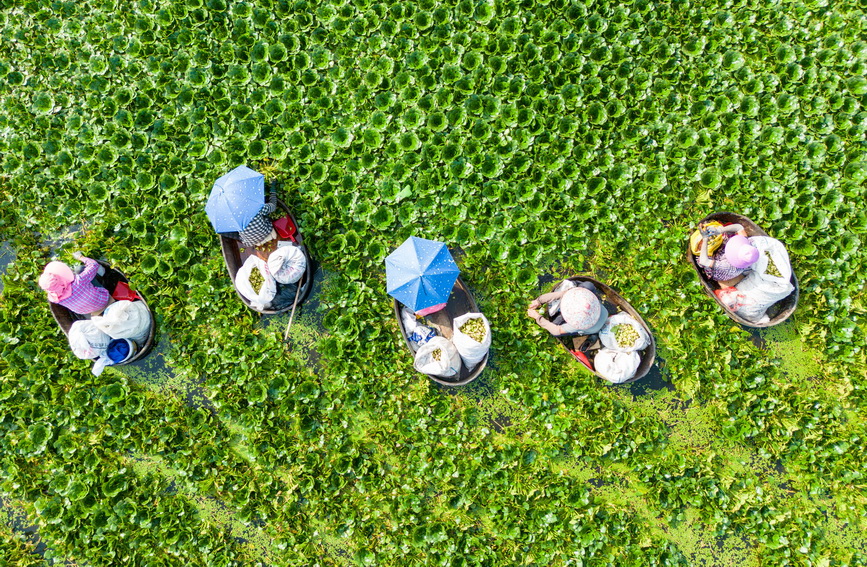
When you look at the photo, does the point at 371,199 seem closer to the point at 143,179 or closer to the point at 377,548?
the point at 143,179

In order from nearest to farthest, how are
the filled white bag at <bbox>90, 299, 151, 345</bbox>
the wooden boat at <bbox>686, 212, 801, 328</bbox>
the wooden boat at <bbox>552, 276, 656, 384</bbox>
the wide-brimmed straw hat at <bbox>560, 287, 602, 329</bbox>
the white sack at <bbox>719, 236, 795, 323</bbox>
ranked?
the wide-brimmed straw hat at <bbox>560, 287, 602, 329</bbox> → the filled white bag at <bbox>90, 299, 151, 345</bbox> → the white sack at <bbox>719, 236, 795, 323</bbox> → the wooden boat at <bbox>552, 276, 656, 384</bbox> → the wooden boat at <bbox>686, 212, 801, 328</bbox>

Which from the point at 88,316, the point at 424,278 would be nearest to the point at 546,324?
the point at 424,278

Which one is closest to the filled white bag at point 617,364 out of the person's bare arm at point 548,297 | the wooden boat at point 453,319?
the person's bare arm at point 548,297

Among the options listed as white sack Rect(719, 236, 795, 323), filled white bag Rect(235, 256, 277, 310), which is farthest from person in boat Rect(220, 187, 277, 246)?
white sack Rect(719, 236, 795, 323)

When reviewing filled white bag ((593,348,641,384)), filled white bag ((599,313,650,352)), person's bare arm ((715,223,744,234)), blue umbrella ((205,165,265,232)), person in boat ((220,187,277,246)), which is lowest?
filled white bag ((593,348,641,384))

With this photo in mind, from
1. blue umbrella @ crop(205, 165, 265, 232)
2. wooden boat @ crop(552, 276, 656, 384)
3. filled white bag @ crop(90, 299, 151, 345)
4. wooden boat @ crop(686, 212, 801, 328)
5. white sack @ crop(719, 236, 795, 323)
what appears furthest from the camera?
wooden boat @ crop(686, 212, 801, 328)

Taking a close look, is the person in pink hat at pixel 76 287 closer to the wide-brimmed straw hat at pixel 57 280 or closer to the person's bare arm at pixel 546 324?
the wide-brimmed straw hat at pixel 57 280

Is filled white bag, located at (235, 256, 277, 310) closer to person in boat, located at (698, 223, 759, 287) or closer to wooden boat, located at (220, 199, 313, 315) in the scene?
wooden boat, located at (220, 199, 313, 315)

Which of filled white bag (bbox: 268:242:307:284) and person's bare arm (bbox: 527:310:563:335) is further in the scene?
person's bare arm (bbox: 527:310:563:335)
